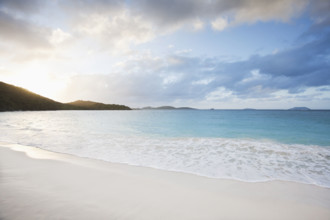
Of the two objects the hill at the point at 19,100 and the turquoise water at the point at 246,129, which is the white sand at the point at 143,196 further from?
the hill at the point at 19,100

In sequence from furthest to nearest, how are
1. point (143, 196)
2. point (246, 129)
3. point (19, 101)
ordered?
point (19, 101)
point (246, 129)
point (143, 196)

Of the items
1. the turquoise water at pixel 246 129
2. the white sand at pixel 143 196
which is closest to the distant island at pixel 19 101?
the turquoise water at pixel 246 129

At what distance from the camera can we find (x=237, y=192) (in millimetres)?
4418

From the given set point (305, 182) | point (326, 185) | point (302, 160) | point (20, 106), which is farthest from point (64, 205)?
point (20, 106)

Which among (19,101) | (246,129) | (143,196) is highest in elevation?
(19,101)

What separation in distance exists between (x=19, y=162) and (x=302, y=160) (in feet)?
45.3

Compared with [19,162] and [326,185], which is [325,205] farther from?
[19,162]

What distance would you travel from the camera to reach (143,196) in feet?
12.9

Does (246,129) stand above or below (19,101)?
below

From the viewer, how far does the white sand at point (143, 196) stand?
3.22m

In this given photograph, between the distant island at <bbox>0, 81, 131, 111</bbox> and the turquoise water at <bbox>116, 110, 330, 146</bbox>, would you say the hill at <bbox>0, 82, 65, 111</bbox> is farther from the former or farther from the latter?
the turquoise water at <bbox>116, 110, 330, 146</bbox>

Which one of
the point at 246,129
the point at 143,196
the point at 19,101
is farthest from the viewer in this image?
the point at 19,101

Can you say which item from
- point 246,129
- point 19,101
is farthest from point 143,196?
point 19,101

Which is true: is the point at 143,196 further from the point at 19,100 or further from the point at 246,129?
the point at 19,100
